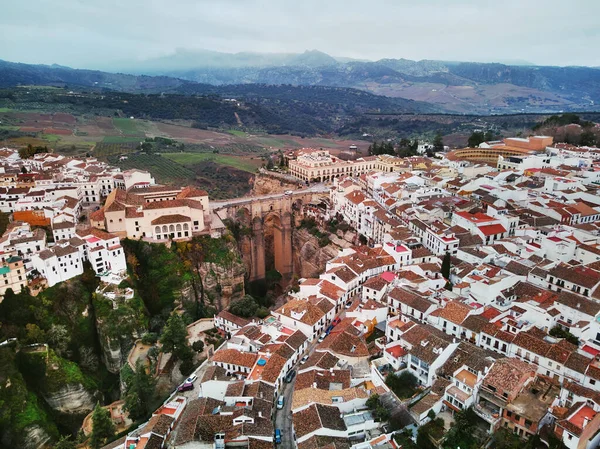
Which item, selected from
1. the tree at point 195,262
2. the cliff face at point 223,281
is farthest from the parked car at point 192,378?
the cliff face at point 223,281

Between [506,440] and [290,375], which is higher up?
[506,440]

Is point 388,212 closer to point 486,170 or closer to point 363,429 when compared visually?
point 486,170

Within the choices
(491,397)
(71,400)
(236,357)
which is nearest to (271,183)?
(236,357)

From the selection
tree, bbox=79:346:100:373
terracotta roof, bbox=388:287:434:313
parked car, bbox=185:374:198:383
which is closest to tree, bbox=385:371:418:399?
terracotta roof, bbox=388:287:434:313

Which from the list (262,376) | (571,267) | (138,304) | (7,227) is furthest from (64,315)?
(571,267)

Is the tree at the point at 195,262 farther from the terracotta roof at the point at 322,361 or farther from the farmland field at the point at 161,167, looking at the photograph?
the farmland field at the point at 161,167

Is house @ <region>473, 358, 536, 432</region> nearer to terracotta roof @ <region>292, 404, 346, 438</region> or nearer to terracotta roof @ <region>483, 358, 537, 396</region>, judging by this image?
terracotta roof @ <region>483, 358, 537, 396</region>

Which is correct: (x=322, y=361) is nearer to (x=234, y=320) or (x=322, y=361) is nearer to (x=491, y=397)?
(x=491, y=397)
